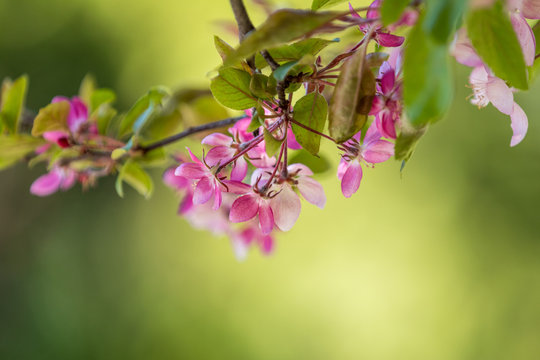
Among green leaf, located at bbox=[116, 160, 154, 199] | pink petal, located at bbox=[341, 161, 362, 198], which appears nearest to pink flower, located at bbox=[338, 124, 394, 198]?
pink petal, located at bbox=[341, 161, 362, 198]

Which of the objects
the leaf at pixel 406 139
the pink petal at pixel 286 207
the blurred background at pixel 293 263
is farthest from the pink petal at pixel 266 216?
the blurred background at pixel 293 263

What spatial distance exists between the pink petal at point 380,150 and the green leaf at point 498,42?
0.29 feet

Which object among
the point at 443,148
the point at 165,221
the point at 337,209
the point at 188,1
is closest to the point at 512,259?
the point at 443,148

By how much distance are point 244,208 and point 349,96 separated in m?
0.12

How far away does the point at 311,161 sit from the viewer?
0.44m

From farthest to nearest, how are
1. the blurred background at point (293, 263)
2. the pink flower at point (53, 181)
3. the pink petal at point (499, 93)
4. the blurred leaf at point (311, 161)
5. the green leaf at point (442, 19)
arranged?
the blurred background at point (293, 263)
the pink flower at point (53, 181)
the blurred leaf at point (311, 161)
the pink petal at point (499, 93)
the green leaf at point (442, 19)

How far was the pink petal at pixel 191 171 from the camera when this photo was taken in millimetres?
342

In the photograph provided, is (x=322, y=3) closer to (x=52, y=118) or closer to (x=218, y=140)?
(x=218, y=140)

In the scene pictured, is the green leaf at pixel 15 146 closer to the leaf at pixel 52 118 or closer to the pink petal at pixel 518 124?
the leaf at pixel 52 118

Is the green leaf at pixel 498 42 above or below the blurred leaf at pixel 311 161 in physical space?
above

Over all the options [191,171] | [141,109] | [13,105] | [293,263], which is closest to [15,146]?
[13,105]

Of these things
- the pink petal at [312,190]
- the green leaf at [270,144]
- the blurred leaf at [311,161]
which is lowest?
the blurred leaf at [311,161]

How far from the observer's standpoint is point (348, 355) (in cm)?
255

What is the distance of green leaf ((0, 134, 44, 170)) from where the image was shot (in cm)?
52
